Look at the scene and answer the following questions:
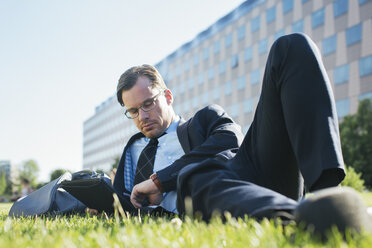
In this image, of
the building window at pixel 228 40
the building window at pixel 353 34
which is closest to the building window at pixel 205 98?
the building window at pixel 228 40

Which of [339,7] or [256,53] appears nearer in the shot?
[339,7]

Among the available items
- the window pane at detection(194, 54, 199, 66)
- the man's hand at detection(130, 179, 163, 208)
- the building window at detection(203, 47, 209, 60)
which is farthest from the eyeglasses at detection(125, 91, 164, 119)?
the window pane at detection(194, 54, 199, 66)

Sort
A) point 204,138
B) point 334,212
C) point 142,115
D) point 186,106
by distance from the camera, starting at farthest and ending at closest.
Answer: point 186,106 → point 142,115 → point 204,138 → point 334,212

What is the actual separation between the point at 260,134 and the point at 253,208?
684 millimetres

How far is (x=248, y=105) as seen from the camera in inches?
1607

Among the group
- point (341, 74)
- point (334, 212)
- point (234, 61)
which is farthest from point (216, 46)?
point (334, 212)

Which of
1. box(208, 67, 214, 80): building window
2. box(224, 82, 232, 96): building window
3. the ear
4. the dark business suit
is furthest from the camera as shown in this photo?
box(208, 67, 214, 80): building window

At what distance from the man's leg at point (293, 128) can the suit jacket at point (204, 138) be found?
0.47 m

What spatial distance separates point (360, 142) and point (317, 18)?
1538 cm

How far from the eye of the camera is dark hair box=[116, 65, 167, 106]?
13.8ft

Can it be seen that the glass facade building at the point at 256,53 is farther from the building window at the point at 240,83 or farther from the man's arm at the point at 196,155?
the man's arm at the point at 196,155

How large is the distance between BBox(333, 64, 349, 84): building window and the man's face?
98.9 feet

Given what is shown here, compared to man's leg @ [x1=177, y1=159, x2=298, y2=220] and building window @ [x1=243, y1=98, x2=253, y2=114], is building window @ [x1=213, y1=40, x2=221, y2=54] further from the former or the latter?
man's leg @ [x1=177, y1=159, x2=298, y2=220]

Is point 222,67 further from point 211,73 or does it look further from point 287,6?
point 287,6
